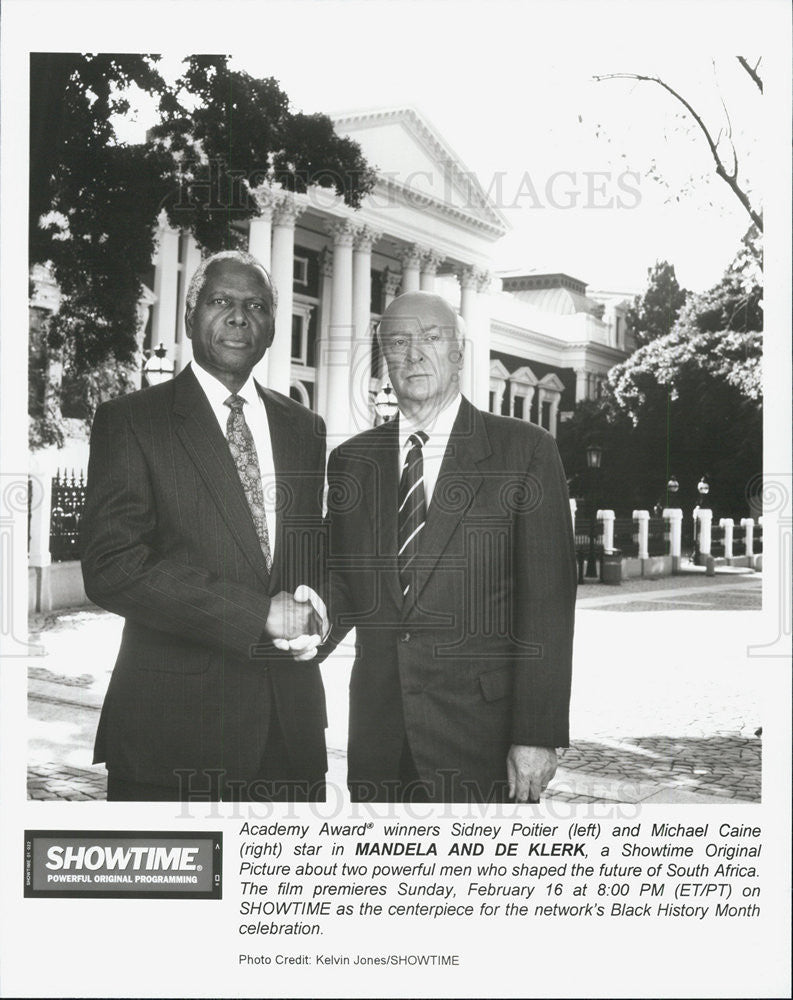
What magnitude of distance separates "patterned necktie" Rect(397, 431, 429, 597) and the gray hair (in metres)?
0.71

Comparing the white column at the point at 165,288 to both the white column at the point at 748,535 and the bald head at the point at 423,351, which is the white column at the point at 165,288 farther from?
the white column at the point at 748,535

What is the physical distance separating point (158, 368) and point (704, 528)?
210 centimetres

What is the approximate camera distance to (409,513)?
3172 mm

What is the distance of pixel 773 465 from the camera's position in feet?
11.3

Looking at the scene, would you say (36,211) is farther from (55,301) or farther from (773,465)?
(773,465)

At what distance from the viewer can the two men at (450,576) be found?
3.15 metres

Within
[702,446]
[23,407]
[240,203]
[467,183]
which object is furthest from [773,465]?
[23,407]

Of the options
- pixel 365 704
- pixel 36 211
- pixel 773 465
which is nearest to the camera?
pixel 365 704

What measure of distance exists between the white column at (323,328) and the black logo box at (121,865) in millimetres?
1526

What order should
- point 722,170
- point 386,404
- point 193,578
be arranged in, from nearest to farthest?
point 193,578
point 386,404
point 722,170

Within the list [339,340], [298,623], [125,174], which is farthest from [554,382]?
[125,174]

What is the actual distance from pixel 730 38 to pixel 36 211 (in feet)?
8.23

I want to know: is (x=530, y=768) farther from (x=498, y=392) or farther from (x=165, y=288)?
(x=165, y=288)

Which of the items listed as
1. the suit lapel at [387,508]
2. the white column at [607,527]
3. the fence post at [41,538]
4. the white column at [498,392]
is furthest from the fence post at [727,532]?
the fence post at [41,538]
